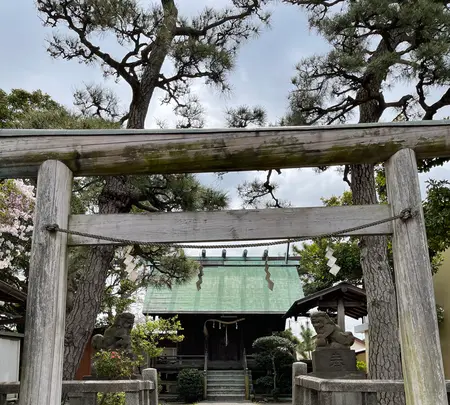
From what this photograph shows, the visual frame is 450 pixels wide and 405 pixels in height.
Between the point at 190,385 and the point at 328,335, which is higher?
the point at 328,335

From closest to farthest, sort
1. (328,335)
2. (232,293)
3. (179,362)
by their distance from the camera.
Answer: (328,335) < (179,362) < (232,293)

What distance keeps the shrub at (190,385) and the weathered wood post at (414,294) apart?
14.4 metres

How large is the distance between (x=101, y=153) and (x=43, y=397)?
59.4 inches

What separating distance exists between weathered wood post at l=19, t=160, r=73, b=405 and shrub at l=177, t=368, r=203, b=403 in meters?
14.2

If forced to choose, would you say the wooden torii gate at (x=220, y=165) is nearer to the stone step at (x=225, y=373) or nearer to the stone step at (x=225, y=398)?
the stone step at (x=225, y=398)

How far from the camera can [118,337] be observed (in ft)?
27.8

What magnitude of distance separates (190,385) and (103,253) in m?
9.24

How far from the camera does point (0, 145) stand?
328cm

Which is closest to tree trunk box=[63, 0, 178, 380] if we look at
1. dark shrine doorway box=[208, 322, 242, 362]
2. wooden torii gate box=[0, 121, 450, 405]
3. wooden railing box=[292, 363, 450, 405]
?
wooden railing box=[292, 363, 450, 405]

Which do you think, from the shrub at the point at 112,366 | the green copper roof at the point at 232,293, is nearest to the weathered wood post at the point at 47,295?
the shrub at the point at 112,366

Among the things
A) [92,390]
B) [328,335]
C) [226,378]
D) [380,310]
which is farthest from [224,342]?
[92,390]

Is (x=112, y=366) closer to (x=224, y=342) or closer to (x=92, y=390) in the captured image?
(x=92, y=390)

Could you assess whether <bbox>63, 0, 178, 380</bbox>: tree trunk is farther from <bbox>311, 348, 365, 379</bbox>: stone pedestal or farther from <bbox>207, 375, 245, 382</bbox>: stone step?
<bbox>207, 375, 245, 382</bbox>: stone step

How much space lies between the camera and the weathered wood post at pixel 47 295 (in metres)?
2.91
